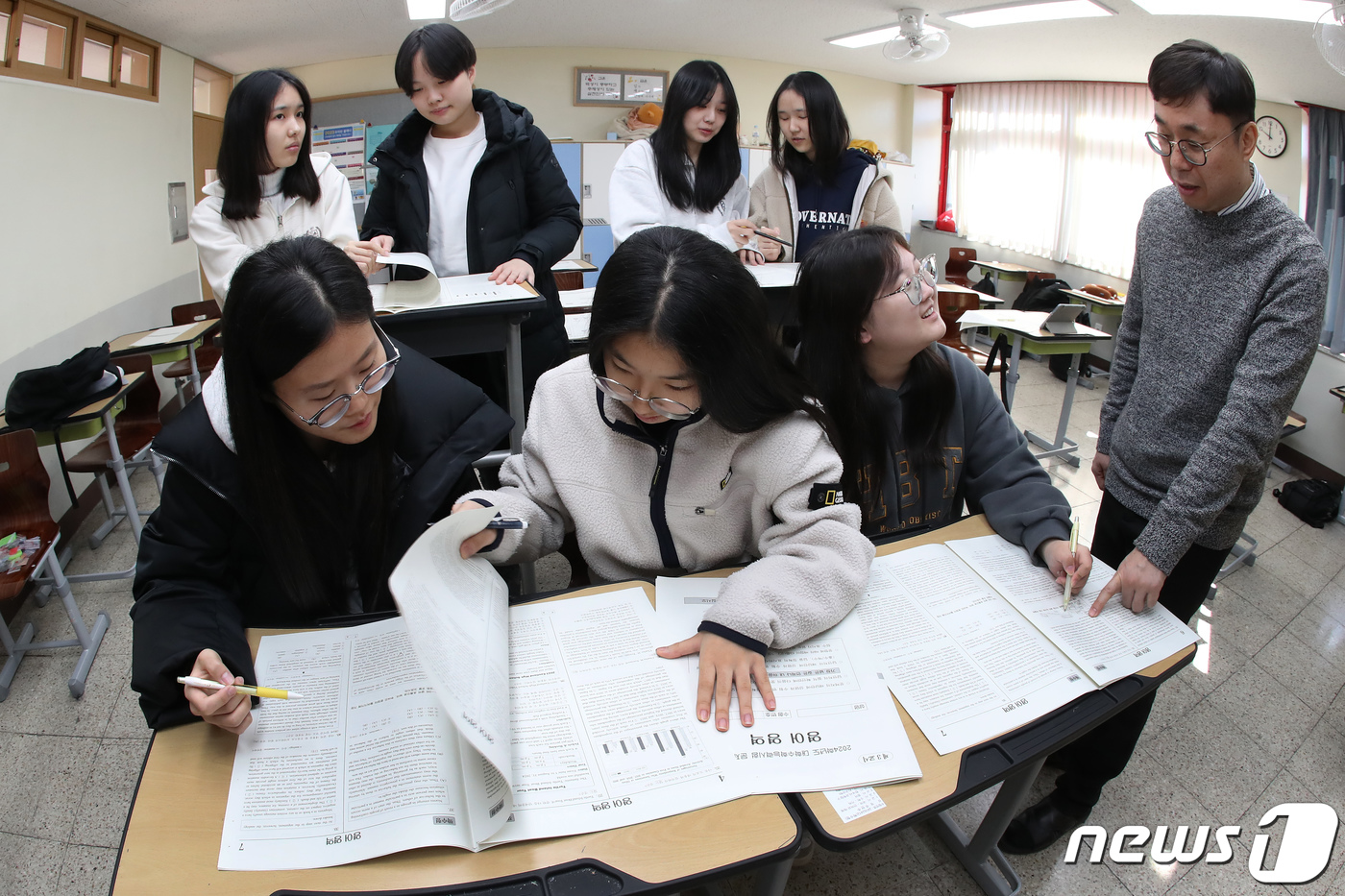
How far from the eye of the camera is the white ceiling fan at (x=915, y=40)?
477cm

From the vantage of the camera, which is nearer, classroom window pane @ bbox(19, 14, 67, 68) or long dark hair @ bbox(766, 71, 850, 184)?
long dark hair @ bbox(766, 71, 850, 184)

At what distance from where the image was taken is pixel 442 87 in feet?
6.86

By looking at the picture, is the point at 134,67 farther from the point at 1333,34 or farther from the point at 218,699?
the point at 1333,34

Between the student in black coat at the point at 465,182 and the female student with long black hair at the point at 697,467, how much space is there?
1.25 meters

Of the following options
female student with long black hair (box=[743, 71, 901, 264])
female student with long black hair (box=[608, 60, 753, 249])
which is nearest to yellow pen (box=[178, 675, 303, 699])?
female student with long black hair (box=[608, 60, 753, 249])

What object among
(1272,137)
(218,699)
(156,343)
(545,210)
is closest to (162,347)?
(156,343)

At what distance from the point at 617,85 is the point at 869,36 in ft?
8.37

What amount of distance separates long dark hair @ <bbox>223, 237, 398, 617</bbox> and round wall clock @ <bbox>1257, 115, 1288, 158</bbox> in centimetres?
563

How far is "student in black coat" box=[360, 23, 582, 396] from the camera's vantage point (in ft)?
6.91

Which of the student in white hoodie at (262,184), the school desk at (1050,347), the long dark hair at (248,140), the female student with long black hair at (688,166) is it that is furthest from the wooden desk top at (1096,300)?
the long dark hair at (248,140)

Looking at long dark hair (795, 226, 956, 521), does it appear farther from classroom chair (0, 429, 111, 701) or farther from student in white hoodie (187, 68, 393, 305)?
classroom chair (0, 429, 111, 701)

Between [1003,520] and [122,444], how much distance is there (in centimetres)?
340

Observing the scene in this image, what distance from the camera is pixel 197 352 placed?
4070 mm

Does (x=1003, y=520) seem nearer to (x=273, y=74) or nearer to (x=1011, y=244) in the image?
(x=273, y=74)
